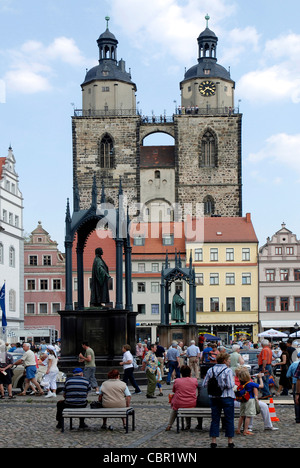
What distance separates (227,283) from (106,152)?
1802 cm

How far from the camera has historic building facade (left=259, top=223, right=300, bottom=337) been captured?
224ft

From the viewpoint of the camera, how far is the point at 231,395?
12.4 metres

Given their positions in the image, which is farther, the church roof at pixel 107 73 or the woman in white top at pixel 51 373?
the church roof at pixel 107 73

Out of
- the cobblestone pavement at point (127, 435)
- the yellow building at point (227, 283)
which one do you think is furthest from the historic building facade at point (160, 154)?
the cobblestone pavement at point (127, 435)

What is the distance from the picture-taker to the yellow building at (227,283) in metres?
68.2

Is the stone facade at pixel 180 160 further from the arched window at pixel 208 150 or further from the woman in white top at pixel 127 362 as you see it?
the woman in white top at pixel 127 362

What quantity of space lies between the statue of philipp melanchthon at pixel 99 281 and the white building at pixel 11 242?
3525 centimetres

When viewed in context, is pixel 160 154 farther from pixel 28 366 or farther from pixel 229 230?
pixel 28 366

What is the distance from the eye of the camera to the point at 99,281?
79.2ft

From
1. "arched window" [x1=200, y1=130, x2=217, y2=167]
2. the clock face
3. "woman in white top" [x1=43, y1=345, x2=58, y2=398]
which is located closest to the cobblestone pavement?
"woman in white top" [x1=43, y1=345, x2=58, y2=398]

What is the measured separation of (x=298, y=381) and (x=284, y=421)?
3.22 feet

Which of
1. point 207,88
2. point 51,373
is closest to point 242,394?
point 51,373

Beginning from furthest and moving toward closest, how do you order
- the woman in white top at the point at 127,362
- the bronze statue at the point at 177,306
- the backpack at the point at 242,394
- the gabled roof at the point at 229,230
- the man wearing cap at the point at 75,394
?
the gabled roof at the point at 229,230 < the bronze statue at the point at 177,306 < the woman in white top at the point at 127,362 < the man wearing cap at the point at 75,394 < the backpack at the point at 242,394
